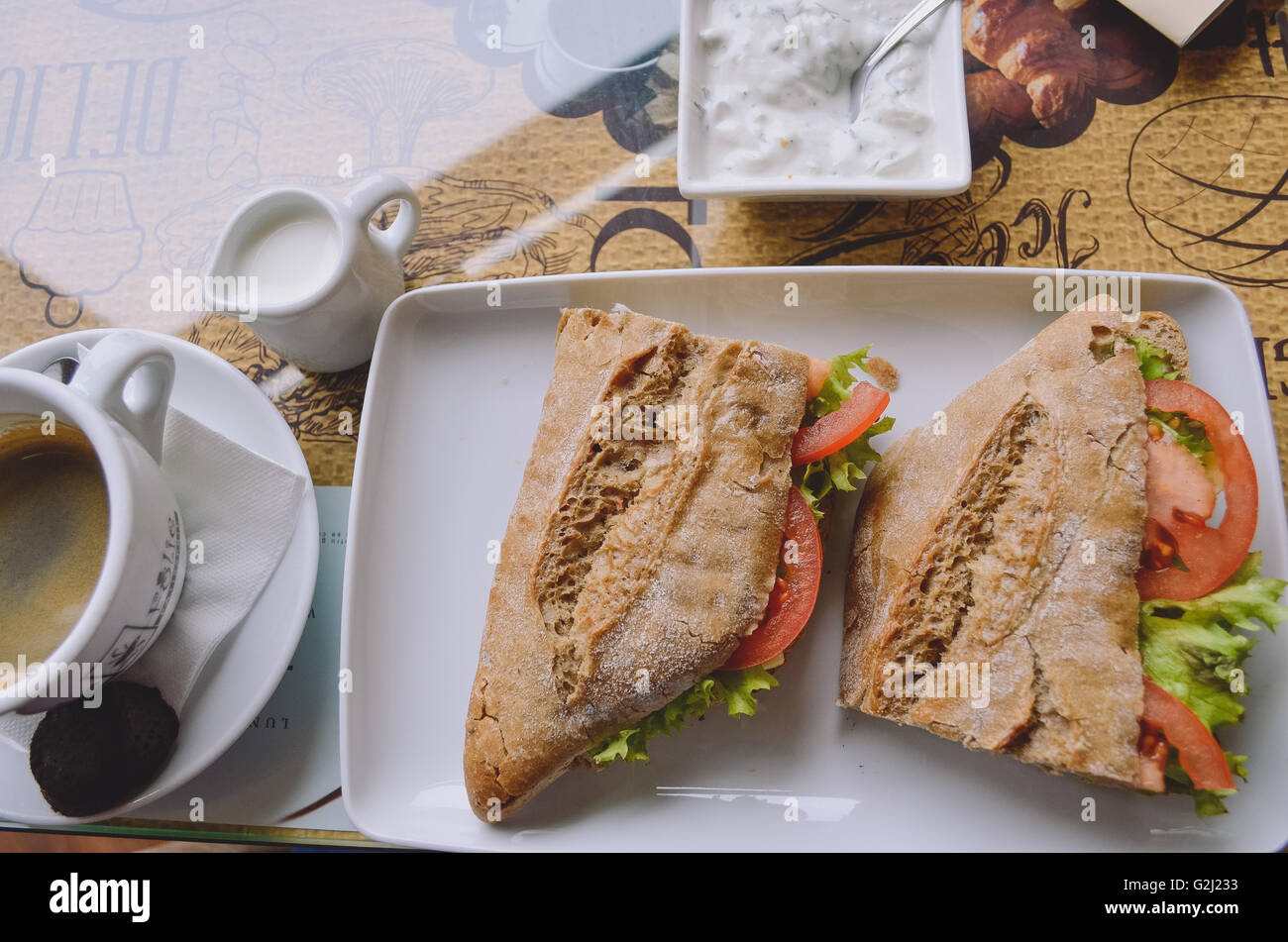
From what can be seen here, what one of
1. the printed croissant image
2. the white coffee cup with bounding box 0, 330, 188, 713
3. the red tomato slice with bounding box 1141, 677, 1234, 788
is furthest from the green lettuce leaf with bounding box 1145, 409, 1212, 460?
the white coffee cup with bounding box 0, 330, 188, 713

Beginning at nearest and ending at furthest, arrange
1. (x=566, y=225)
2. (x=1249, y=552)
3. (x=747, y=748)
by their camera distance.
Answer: (x=1249, y=552), (x=747, y=748), (x=566, y=225)

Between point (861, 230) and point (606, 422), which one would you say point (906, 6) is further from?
point (606, 422)

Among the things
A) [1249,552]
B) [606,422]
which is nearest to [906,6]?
[606,422]

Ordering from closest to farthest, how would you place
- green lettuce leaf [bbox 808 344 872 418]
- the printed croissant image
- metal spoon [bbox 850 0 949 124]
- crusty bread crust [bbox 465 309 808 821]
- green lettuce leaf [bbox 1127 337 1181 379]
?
crusty bread crust [bbox 465 309 808 821]
green lettuce leaf [bbox 1127 337 1181 379]
green lettuce leaf [bbox 808 344 872 418]
metal spoon [bbox 850 0 949 124]
the printed croissant image

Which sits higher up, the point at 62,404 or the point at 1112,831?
the point at 62,404

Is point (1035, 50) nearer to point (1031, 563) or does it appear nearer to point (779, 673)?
point (1031, 563)

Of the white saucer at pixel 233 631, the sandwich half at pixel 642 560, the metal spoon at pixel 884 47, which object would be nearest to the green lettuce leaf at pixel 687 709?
the sandwich half at pixel 642 560

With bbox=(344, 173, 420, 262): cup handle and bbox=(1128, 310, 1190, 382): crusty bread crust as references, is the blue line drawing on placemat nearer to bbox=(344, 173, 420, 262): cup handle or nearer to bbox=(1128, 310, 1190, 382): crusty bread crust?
bbox=(344, 173, 420, 262): cup handle
